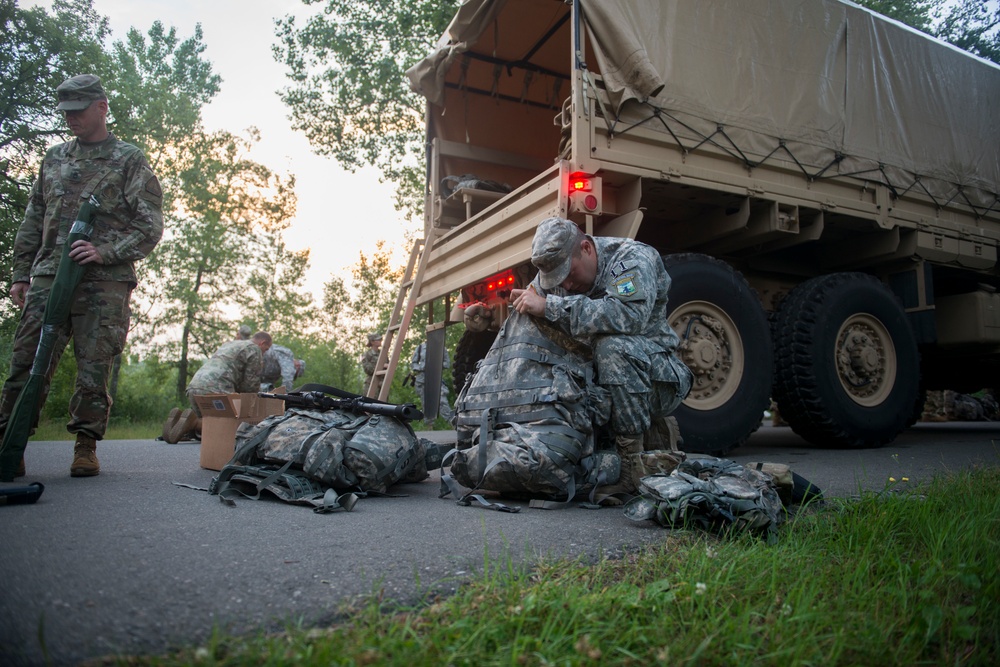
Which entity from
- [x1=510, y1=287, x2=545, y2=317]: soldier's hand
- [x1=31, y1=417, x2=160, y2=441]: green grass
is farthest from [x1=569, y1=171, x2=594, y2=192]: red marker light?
[x1=31, y1=417, x2=160, y2=441]: green grass

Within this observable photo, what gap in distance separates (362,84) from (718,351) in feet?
37.6

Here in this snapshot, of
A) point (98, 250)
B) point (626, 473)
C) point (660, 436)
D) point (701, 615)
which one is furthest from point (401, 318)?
point (701, 615)

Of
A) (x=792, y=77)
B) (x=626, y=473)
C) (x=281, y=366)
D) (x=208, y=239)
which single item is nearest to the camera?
(x=626, y=473)

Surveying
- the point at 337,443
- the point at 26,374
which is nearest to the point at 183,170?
the point at 26,374

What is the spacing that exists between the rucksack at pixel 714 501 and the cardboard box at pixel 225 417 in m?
2.24

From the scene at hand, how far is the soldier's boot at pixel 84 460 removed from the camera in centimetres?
315

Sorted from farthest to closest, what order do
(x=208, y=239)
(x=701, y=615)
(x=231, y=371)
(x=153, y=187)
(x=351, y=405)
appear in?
1. (x=208, y=239)
2. (x=231, y=371)
3. (x=153, y=187)
4. (x=351, y=405)
5. (x=701, y=615)

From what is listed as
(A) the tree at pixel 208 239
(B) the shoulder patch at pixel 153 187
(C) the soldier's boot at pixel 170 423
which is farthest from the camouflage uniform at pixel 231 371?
(A) the tree at pixel 208 239

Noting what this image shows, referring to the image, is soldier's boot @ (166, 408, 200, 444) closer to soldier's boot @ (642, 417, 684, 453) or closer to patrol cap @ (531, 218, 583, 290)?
patrol cap @ (531, 218, 583, 290)

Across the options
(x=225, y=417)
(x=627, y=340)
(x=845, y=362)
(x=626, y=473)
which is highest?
(x=845, y=362)

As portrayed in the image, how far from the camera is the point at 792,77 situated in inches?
174

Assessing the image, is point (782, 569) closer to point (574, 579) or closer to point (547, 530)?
point (574, 579)

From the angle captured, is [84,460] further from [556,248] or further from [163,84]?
[163,84]

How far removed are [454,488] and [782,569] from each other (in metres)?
1.48
